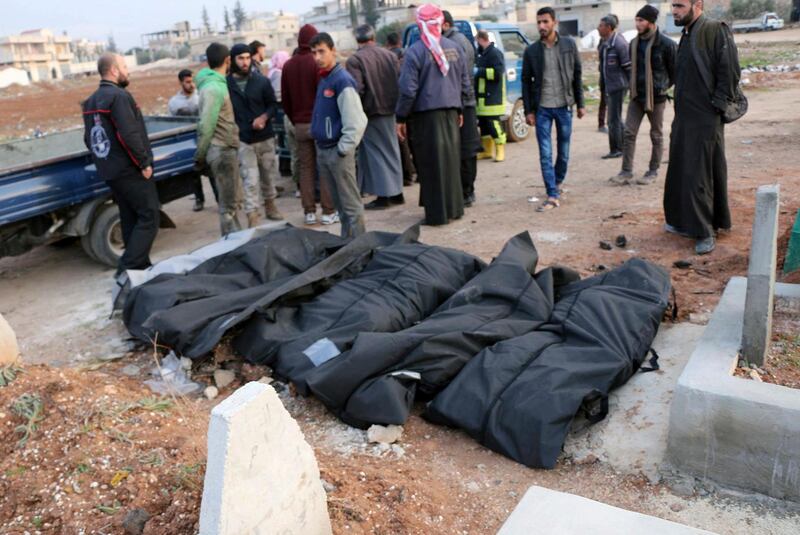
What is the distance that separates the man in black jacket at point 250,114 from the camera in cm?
710

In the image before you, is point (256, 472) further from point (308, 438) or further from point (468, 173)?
point (468, 173)

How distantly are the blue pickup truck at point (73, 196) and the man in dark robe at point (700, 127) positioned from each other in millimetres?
4774

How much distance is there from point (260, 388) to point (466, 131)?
5.87 meters

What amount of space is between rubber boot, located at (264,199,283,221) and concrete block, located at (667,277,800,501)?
5.60 metres

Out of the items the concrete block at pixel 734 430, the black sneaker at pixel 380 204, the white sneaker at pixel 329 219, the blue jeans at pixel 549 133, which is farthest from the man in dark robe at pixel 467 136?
the concrete block at pixel 734 430

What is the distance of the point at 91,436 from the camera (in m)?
3.24

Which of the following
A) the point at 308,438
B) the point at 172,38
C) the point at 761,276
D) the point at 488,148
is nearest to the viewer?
the point at 761,276

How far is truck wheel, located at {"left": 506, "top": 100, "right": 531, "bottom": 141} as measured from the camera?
11445 mm

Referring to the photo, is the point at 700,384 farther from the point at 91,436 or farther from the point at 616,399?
the point at 91,436

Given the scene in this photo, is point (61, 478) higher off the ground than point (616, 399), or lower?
higher

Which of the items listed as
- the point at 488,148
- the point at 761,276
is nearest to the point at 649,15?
the point at 488,148

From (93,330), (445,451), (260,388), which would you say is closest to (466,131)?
(93,330)

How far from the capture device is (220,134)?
686 centimetres

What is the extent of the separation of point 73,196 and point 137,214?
606 mm
